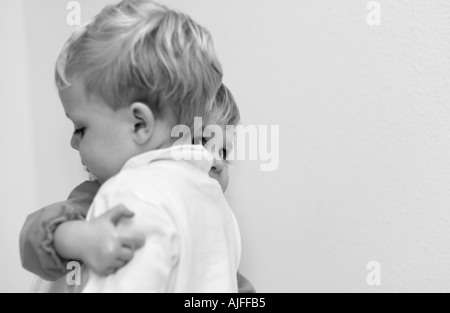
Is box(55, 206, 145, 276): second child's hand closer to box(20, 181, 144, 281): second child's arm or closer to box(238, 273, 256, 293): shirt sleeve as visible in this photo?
box(20, 181, 144, 281): second child's arm

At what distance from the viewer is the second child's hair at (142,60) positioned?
0.85 metres

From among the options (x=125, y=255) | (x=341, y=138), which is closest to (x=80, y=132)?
(x=125, y=255)

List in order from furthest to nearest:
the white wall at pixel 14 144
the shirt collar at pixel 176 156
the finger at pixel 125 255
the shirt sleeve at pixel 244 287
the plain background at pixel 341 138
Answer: the white wall at pixel 14 144, the plain background at pixel 341 138, the shirt sleeve at pixel 244 287, the shirt collar at pixel 176 156, the finger at pixel 125 255

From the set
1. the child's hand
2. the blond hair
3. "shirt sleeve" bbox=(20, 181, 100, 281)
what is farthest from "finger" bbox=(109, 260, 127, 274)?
the blond hair

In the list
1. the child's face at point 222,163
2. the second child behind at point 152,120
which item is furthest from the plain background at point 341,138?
the second child behind at point 152,120

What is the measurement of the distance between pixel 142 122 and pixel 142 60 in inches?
3.7

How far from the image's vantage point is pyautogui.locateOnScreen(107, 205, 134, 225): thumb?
75 cm

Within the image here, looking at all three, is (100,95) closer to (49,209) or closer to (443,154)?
(49,209)

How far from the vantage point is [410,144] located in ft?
3.79

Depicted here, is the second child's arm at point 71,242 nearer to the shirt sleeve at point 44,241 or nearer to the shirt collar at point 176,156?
the shirt sleeve at point 44,241

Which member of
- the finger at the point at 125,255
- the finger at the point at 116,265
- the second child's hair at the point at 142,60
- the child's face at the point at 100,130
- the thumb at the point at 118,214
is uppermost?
the second child's hair at the point at 142,60

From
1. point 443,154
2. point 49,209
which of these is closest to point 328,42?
point 443,154

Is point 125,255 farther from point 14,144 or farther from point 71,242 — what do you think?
point 14,144

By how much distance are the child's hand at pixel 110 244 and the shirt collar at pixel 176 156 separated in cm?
11
